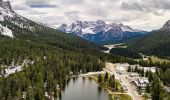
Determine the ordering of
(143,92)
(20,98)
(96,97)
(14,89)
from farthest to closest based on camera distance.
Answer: (143,92) → (96,97) → (14,89) → (20,98)

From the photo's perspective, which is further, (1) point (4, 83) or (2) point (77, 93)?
(2) point (77, 93)

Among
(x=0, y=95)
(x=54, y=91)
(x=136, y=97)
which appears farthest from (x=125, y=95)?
(x=0, y=95)

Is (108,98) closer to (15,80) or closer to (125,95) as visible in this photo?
(125,95)

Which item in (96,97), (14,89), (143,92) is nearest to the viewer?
(14,89)

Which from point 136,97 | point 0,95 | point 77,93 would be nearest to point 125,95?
point 136,97

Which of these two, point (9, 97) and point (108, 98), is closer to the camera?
point (9, 97)

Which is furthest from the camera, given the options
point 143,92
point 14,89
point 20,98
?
point 143,92

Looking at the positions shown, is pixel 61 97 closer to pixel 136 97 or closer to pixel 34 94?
pixel 34 94
